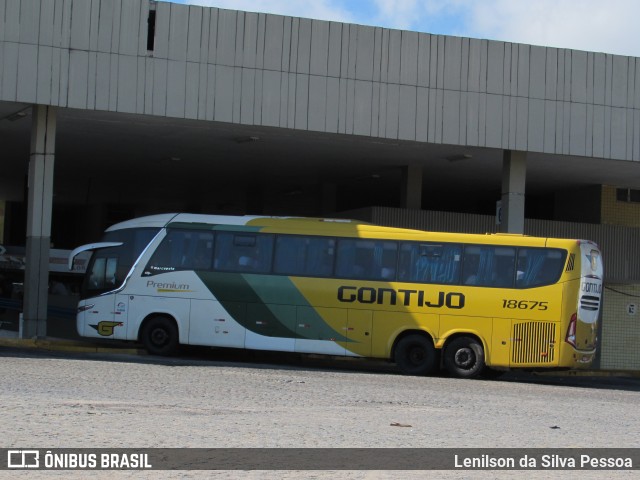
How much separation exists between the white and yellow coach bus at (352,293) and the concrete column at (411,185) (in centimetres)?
790

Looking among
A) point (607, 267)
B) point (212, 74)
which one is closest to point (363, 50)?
point (212, 74)

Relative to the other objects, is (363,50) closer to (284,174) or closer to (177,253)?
(177,253)

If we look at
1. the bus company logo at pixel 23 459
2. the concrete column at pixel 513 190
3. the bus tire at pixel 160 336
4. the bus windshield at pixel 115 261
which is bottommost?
the bus company logo at pixel 23 459

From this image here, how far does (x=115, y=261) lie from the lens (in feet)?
75.8

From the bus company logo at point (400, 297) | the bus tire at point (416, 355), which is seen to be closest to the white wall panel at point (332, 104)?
the bus company logo at point (400, 297)

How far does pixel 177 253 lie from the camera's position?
22688 millimetres

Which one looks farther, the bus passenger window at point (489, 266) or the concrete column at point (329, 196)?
the concrete column at point (329, 196)

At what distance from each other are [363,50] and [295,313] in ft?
21.5

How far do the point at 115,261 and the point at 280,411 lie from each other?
36.7ft

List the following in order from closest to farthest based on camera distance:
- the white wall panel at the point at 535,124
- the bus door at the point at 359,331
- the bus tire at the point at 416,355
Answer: the bus tire at the point at 416,355 → the bus door at the point at 359,331 → the white wall panel at the point at 535,124

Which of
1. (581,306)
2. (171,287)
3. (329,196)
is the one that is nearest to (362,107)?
(171,287)

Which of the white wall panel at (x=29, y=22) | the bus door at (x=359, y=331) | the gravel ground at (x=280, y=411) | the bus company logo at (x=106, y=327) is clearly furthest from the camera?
the bus company logo at (x=106, y=327)

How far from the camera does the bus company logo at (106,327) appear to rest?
74.9 feet

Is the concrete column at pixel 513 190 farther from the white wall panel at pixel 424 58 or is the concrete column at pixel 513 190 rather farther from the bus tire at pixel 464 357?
the bus tire at pixel 464 357
